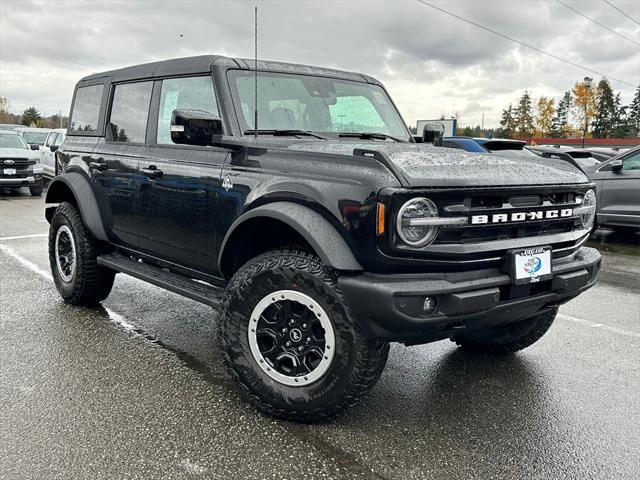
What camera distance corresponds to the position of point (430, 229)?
2594 millimetres

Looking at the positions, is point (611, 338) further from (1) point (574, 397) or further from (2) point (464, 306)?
(2) point (464, 306)

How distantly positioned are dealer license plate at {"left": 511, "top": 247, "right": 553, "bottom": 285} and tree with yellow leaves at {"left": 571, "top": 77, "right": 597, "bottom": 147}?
296ft

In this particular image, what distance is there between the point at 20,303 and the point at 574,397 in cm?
450

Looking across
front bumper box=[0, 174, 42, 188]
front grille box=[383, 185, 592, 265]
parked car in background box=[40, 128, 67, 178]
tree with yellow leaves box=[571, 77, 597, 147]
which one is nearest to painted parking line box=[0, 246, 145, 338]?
front grille box=[383, 185, 592, 265]

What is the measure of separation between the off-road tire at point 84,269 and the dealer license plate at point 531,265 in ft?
11.1

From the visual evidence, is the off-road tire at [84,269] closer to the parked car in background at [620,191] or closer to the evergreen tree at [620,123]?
the parked car in background at [620,191]

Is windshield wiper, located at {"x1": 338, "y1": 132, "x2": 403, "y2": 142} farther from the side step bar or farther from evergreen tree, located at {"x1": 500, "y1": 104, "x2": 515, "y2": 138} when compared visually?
evergreen tree, located at {"x1": 500, "y1": 104, "x2": 515, "y2": 138}

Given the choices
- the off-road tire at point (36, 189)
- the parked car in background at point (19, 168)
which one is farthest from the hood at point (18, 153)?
the off-road tire at point (36, 189)

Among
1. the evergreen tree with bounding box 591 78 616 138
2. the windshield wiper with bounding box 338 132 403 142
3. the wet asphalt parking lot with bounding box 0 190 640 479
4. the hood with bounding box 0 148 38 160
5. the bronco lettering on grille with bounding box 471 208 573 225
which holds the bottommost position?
the wet asphalt parking lot with bounding box 0 190 640 479

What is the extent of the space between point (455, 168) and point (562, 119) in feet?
358

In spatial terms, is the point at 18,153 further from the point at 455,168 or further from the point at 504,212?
the point at 504,212

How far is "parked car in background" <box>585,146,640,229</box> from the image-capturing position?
29.5 feet

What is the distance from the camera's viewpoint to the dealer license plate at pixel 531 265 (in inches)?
108

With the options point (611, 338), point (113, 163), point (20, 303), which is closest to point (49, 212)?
point (20, 303)
